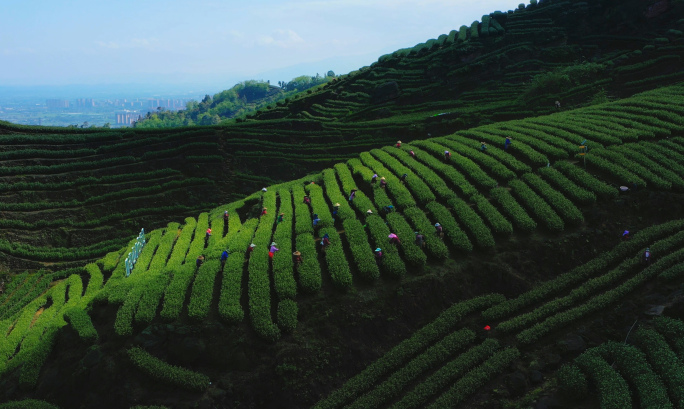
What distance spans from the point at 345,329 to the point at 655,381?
9209 mm

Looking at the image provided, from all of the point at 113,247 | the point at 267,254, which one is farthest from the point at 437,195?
the point at 113,247

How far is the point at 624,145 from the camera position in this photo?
899 inches

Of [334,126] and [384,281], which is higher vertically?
[334,126]

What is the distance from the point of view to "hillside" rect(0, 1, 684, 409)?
13344 millimetres

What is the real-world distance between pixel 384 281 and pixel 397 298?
3.12 feet

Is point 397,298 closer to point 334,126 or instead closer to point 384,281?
point 384,281

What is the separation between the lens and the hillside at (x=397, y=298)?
13703mm

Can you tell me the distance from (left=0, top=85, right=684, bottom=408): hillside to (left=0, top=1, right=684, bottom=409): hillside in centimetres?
8

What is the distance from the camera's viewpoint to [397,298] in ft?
52.7

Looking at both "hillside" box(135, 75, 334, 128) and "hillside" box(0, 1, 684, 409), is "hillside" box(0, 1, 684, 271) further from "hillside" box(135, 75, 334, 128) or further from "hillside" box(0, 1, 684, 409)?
"hillside" box(135, 75, 334, 128)

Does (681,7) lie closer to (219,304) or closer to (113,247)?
(219,304)

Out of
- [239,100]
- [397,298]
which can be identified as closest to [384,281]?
[397,298]

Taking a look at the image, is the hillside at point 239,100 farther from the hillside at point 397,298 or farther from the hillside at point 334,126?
the hillside at point 397,298

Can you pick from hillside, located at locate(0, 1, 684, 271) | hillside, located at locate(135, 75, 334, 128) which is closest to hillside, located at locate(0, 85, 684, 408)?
hillside, located at locate(0, 1, 684, 271)
